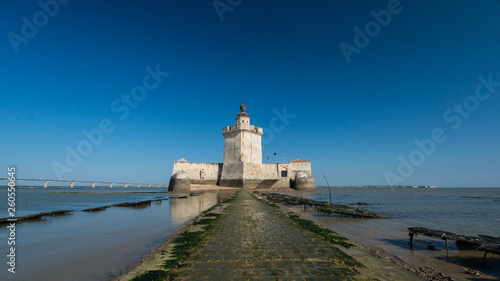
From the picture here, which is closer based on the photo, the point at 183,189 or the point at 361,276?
the point at 361,276

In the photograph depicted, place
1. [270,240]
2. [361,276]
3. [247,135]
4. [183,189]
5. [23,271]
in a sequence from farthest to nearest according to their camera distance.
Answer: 1. [247,135]
2. [183,189]
3. [270,240]
4. [23,271]
5. [361,276]

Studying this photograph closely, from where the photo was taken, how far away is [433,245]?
707cm

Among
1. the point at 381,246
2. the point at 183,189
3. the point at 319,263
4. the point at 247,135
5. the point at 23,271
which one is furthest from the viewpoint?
the point at 247,135

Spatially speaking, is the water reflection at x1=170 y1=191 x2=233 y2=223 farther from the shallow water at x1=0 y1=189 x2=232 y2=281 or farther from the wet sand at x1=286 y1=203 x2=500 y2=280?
the wet sand at x1=286 y1=203 x2=500 y2=280

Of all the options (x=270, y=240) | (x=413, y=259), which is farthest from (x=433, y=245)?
(x=270, y=240)

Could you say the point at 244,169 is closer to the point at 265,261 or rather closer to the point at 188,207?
the point at 188,207

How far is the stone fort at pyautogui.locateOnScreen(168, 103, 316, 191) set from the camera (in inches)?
1737

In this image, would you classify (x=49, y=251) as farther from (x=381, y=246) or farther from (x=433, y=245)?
(x=433, y=245)

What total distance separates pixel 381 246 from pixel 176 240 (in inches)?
237

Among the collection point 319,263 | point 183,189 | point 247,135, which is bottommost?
point 183,189

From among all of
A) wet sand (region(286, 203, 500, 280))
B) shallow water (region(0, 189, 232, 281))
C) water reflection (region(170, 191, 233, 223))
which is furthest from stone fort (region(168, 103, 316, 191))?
wet sand (region(286, 203, 500, 280))

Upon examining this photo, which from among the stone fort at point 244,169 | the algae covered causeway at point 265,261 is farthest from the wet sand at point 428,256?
the stone fort at point 244,169

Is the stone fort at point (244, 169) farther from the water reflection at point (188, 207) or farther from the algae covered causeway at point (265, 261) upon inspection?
the algae covered causeway at point (265, 261)

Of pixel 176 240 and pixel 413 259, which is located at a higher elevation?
pixel 176 240
